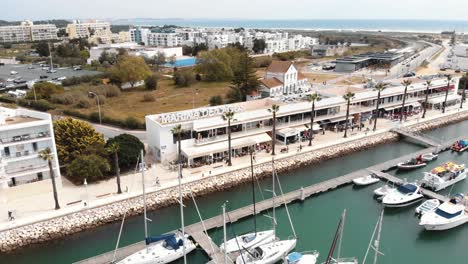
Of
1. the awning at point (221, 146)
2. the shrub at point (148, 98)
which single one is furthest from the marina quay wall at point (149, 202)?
the shrub at point (148, 98)

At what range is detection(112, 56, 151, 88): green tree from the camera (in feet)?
305

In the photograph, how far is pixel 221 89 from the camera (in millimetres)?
92875

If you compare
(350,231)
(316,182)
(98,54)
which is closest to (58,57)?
(98,54)

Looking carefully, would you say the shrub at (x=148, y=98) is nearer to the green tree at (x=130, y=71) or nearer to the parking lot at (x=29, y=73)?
the green tree at (x=130, y=71)

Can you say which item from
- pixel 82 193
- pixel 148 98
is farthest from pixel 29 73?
pixel 82 193

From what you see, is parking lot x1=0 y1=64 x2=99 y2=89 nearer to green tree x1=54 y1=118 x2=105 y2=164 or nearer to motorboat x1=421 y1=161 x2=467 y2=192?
green tree x1=54 y1=118 x2=105 y2=164

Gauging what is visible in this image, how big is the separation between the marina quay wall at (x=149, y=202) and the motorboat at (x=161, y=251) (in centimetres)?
716

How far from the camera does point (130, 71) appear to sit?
9288 centimetres

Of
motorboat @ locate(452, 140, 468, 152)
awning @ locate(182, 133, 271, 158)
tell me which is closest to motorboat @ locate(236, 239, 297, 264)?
awning @ locate(182, 133, 271, 158)

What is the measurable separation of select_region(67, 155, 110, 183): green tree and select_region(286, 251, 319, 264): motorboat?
21.8m

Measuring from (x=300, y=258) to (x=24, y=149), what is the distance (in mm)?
30356

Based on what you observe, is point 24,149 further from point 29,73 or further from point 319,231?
point 29,73

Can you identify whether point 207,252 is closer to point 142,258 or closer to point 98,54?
point 142,258

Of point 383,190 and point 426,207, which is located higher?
point 383,190
